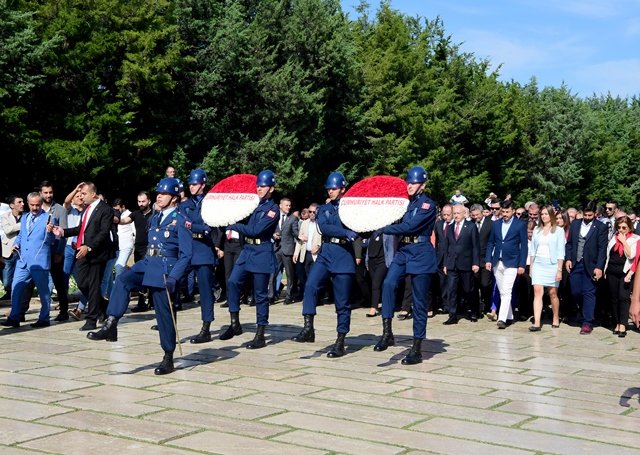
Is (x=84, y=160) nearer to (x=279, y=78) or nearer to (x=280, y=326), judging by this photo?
(x=279, y=78)

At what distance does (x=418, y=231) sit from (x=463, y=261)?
4.75m

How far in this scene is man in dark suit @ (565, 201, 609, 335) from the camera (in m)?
13.8

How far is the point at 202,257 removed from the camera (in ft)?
37.9

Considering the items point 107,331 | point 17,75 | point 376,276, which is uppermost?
point 17,75

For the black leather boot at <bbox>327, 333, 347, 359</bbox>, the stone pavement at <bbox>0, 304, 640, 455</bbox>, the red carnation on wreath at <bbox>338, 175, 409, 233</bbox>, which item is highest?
the red carnation on wreath at <bbox>338, 175, 409, 233</bbox>

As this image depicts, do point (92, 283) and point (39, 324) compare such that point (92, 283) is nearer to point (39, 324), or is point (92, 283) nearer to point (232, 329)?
point (39, 324)

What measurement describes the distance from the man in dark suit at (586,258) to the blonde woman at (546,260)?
400mm

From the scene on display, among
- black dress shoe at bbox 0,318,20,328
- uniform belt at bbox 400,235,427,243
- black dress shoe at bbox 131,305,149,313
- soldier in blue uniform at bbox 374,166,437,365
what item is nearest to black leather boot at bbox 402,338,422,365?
soldier in blue uniform at bbox 374,166,437,365

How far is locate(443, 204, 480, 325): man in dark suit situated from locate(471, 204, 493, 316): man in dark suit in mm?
288

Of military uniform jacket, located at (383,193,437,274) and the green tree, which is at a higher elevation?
the green tree

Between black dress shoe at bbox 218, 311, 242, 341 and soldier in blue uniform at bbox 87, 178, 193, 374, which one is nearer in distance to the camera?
soldier in blue uniform at bbox 87, 178, 193, 374

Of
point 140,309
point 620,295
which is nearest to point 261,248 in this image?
point 140,309

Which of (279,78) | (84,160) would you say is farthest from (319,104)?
(84,160)

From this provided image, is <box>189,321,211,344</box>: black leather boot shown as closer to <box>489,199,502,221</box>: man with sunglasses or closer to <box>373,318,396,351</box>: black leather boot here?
<box>373,318,396,351</box>: black leather boot
